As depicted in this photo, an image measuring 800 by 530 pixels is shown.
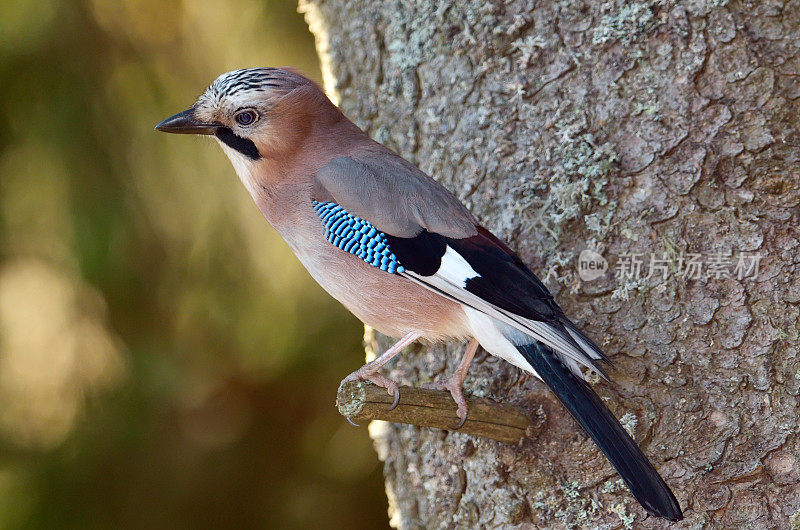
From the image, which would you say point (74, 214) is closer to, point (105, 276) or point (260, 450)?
point (105, 276)

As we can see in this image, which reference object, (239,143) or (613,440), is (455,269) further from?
(239,143)

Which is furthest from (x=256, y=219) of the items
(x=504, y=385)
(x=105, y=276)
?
(x=504, y=385)

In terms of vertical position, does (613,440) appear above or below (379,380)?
below

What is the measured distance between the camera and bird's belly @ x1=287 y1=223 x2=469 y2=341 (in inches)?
94.9

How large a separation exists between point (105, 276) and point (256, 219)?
689mm

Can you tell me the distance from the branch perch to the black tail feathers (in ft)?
0.55

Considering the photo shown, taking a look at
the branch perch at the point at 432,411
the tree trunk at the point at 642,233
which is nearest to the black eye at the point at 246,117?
the tree trunk at the point at 642,233

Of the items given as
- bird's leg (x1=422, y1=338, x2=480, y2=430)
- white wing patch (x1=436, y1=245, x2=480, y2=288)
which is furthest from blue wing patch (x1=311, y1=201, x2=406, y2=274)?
bird's leg (x1=422, y1=338, x2=480, y2=430)

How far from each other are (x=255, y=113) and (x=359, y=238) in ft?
1.76

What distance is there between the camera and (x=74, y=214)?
3.42 m

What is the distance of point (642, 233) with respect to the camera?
2369 millimetres

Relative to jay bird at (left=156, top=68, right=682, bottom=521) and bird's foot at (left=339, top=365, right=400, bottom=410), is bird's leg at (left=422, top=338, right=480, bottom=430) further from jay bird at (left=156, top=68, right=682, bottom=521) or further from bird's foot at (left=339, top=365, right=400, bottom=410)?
bird's foot at (left=339, top=365, right=400, bottom=410)

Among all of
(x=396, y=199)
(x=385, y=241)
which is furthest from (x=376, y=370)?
(x=396, y=199)

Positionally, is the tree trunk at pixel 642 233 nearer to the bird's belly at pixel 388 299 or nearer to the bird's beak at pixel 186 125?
the bird's belly at pixel 388 299
